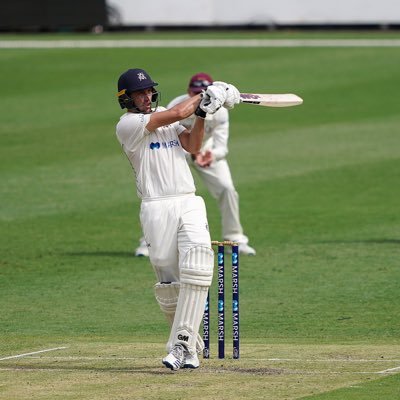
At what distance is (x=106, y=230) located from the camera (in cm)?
1500

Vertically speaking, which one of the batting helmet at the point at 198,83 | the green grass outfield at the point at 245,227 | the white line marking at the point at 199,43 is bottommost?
the green grass outfield at the point at 245,227

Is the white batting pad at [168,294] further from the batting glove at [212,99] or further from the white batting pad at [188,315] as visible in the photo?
the batting glove at [212,99]

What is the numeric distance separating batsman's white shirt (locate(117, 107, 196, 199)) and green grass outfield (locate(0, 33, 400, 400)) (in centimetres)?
117

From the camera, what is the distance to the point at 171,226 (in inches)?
308

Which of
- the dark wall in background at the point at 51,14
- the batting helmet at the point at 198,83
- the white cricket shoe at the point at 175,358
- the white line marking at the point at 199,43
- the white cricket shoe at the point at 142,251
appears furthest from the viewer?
the dark wall in background at the point at 51,14

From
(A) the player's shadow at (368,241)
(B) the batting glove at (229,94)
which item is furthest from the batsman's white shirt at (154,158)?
(A) the player's shadow at (368,241)

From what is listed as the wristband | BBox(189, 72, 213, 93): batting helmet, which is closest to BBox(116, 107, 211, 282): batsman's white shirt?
the wristband

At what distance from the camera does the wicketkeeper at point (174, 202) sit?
7.71m

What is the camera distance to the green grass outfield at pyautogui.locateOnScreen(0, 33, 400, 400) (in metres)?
7.66

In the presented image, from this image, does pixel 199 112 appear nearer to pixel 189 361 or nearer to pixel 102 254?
pixel 189 361

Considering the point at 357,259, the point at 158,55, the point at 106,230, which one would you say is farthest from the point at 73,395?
the point at 158,55

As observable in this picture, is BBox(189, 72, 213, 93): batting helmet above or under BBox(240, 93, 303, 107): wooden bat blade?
under

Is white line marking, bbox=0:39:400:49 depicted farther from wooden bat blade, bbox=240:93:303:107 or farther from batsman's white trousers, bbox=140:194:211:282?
batsman's white trousers, bbox=140:194:211:282

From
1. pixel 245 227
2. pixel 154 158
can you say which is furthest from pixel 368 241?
pixel 154 158
